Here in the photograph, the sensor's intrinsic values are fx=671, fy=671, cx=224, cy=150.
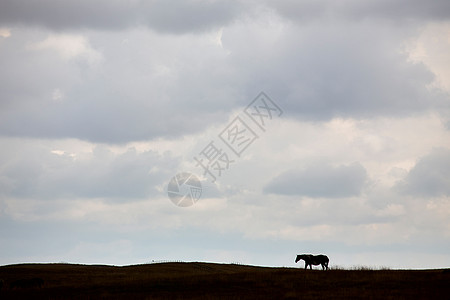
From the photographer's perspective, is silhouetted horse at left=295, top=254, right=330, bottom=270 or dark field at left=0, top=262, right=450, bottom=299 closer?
dark field at left=0, top=262, right=450, bottom=299

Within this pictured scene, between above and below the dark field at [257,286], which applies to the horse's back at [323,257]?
above

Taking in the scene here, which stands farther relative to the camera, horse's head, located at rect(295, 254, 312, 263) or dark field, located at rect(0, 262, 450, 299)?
horse's head, located at rect(295, 254, 312, 263)

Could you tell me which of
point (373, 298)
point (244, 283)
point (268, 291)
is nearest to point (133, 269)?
point (244, 283)

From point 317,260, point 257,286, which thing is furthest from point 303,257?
point 257,286

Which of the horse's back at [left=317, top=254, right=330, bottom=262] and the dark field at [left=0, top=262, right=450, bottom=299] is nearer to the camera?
the dark field at [left=0, top=262, right=450, bottom=299]

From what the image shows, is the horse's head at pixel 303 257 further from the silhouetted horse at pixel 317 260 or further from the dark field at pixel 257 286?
the dark field at pixel 257 286

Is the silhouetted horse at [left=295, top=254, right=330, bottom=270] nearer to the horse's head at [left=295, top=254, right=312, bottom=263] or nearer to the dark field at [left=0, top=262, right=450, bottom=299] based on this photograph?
the horse's head at [left=295, top=254, right=312, bottom=263]

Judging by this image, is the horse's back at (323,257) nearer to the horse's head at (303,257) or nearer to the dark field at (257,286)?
the horse's head at (303,257)

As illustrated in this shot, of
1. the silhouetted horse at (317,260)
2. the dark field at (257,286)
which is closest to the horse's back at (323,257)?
the silhouetted horse at (317,260)

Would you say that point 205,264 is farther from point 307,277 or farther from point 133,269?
point 307,277

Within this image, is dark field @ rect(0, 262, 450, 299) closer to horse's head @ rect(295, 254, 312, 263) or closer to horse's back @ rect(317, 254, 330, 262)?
horse's back @ rect(317, 254, 330, 262)

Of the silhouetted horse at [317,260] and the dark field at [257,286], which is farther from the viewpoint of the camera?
the silhouetted horse at [317,260]

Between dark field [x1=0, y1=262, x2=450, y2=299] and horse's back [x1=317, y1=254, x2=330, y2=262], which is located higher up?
horse's back [x1=317, y1=254, x2=330, y2=262]

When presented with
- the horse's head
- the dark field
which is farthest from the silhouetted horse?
the dark field
